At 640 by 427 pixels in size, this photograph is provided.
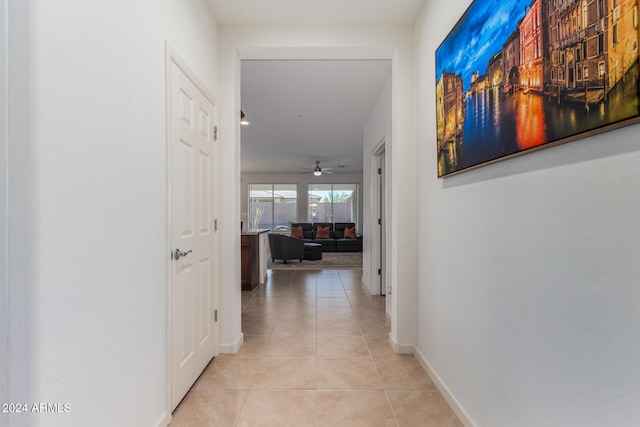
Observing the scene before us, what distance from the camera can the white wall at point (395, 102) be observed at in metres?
2.66

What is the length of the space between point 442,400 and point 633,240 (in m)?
1.60

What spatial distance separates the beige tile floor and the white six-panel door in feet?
0.75

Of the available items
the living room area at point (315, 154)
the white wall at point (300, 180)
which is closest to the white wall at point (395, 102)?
the living room area at point (315, 154)

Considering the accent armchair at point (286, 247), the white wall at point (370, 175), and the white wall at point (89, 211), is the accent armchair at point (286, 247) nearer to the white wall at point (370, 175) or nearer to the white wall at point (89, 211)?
the white wall at point (370, 175)

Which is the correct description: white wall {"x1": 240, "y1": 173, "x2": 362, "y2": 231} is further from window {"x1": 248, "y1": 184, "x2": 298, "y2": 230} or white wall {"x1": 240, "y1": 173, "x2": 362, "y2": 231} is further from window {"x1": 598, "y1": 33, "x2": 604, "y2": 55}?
window {"x1": 598, "y1": 33, "x2": 604, "y2": 55}

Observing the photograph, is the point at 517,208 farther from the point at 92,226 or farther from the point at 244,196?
the point at 244,196

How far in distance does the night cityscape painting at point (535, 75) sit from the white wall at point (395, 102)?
74 cm

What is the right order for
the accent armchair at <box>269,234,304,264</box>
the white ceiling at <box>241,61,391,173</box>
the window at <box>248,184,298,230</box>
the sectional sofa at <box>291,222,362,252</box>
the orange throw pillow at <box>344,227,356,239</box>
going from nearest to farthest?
1. the white ceiling at <box>241,61,391,173</box>
2. the accent armchair at <box>269,234,304,264</box>
3. the sectional sofa at <box>291,222,362,252</box>
4. the orange throw pillow at <box>344,227,356,239</box>
5. the window at <box>248,184,298,230</box>

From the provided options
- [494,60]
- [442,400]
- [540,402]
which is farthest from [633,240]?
[442,400]

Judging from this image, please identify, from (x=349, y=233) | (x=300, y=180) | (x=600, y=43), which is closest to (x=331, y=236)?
(x=349, y=233)

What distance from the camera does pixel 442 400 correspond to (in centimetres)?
202

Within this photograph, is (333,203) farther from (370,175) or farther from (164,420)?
(164,420)

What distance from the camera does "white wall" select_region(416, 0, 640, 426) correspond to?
0.89 meters

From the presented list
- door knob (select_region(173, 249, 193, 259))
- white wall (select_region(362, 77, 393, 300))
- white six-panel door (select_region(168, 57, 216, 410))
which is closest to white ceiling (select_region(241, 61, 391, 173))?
white wall (select_region(362, 77, 393, 300))
